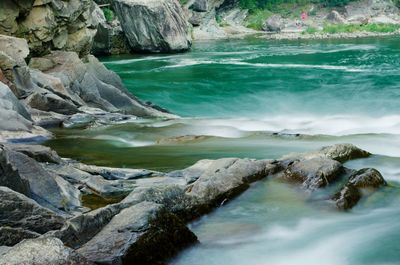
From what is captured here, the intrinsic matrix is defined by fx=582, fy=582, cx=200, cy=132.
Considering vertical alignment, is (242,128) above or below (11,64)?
below

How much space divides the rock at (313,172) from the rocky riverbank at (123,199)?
0.01 m

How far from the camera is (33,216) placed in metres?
5.67

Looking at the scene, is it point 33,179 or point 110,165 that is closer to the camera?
point 33,179

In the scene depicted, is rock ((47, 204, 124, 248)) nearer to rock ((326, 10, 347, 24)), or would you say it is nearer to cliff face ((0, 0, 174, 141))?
cliff face ((0, 0, 174, 141))

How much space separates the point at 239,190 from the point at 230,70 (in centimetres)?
2228

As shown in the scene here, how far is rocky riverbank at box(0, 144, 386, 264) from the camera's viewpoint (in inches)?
203

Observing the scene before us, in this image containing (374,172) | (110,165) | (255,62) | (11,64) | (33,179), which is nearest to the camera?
(33,179)

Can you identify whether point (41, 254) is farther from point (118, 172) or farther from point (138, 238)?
point (118, 172)

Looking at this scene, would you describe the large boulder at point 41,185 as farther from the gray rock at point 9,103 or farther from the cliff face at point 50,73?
the gray rock at point 9,103

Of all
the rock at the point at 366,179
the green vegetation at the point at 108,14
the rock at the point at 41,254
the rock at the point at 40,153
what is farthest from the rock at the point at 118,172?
the green vegetation at the point at 108,14

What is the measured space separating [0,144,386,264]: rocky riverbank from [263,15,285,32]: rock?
186 feet

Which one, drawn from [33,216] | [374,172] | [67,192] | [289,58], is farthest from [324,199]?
[289,58]

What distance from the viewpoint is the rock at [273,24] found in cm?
6500

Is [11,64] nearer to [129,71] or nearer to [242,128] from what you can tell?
[242,128]
